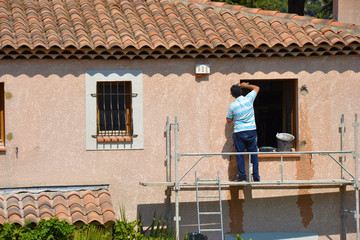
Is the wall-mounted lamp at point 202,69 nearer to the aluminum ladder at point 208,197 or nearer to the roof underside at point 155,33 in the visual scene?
the roof underside at point 155,33

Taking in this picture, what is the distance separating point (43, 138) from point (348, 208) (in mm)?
6450

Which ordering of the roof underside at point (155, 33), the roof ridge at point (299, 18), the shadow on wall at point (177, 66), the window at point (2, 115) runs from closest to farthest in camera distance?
the roof underside at point (155, 33)
the shadow on wall at point (177, 66)
the window at point (2, 115)
the roof ridge at point (299, 18)

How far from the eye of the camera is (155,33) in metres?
14.9

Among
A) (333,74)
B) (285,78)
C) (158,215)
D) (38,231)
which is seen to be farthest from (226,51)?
(38,231)

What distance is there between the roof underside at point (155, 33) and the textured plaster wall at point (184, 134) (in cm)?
26

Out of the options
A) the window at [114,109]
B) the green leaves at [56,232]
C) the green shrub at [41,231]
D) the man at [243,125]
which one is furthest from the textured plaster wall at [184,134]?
the green shrub at [41,231]

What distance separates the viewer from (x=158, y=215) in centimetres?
1489

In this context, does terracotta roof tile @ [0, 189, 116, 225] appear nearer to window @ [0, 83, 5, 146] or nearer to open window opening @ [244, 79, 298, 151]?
window @ [0, 83, 5, 146]

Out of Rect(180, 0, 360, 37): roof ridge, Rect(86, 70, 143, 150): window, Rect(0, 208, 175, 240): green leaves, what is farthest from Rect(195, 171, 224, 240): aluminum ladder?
Rect(180, 0, 360, 37): roof ridge

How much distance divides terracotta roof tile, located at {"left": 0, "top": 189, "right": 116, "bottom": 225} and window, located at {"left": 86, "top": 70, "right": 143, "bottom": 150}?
3.46 feet

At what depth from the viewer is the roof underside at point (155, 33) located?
1443cm

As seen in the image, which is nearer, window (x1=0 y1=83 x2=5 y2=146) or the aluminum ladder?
the aluminum ladder

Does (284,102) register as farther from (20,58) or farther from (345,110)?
(20,58)

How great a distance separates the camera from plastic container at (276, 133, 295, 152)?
15.0m
